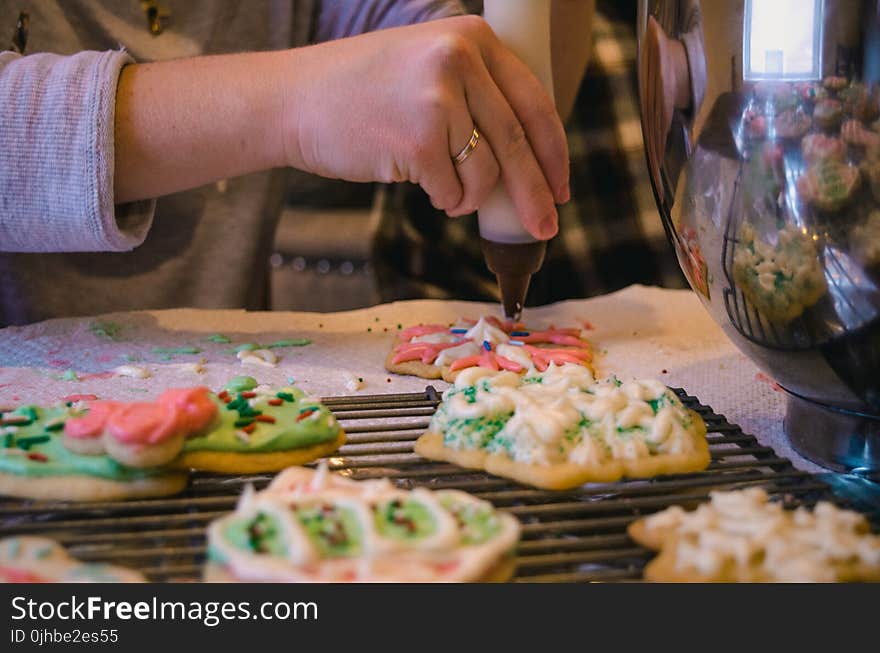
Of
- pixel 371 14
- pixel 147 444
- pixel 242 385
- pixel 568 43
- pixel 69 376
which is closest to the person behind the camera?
pixel 147 444

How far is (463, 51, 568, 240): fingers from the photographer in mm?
1058

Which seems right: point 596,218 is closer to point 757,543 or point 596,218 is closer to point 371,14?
point 371,14

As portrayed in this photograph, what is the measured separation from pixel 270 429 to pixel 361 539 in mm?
229

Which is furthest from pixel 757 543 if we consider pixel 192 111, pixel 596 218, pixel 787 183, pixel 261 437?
pixel 596 218

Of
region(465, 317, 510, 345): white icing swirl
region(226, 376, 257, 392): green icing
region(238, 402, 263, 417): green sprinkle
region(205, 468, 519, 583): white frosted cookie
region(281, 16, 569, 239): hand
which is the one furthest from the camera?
region(465, 317, 510, 345): white icing swirl

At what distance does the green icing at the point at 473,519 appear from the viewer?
578 millimetres

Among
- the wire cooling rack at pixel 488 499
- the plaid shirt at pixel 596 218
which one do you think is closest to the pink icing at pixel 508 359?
the wire cooling rack at pixel 488 499

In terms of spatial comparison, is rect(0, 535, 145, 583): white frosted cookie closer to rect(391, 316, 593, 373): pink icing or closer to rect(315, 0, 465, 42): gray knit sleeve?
rect(391, 316, 593, 373): pink icing

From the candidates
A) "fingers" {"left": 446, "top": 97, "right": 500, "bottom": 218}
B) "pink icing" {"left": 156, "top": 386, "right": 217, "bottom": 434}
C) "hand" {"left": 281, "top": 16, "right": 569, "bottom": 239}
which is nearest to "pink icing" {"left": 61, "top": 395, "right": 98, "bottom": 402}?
"pink icing" {"left": 156, "top": 386, "right": 217, "bottom": 434}

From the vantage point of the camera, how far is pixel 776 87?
71cm

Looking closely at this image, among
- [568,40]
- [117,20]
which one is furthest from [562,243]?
[117,20]

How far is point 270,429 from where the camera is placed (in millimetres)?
768

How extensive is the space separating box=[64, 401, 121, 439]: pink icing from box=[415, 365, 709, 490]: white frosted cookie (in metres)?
0.26

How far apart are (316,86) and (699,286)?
505mm
